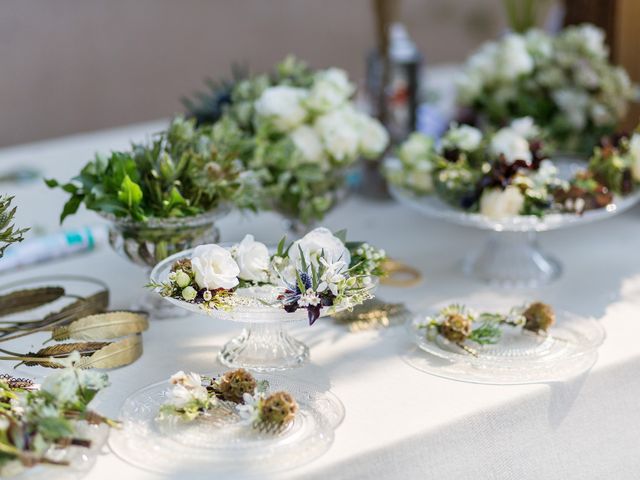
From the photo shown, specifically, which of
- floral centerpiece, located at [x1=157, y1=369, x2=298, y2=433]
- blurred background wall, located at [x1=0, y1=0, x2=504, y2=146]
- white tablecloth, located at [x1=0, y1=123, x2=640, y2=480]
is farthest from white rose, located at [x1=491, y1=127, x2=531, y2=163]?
blurred background wall, located at [x1=0, y1=0, x2=504, y2=146]

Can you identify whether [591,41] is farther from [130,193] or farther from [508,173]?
[130,193]

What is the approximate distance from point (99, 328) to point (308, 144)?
1.50ft

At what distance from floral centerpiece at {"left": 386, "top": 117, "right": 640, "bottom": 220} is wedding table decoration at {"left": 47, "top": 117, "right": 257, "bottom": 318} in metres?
0.30

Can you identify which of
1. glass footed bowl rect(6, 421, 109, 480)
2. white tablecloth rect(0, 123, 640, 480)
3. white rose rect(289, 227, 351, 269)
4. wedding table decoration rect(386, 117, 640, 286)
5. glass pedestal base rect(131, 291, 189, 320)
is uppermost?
white rose rect(289, 227, 351, 269)

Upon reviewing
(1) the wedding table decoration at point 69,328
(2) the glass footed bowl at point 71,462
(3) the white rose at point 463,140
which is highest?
(3) the white rose at point 463,140

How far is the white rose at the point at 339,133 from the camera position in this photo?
135 centimetres

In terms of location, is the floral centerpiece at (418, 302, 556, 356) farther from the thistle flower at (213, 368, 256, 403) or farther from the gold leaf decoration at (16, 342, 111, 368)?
the gold leaf decoration at (16, 342, 111, 368)

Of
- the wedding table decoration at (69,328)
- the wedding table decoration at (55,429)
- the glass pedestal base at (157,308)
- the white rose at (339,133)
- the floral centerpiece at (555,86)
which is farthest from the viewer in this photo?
the floral centerpiece at (555,86)

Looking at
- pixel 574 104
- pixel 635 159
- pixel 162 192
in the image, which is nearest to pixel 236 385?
pixel 162 192

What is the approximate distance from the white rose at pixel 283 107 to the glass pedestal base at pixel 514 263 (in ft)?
1.17

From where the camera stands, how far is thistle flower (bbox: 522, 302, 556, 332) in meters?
1.14

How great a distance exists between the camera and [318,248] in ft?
3.25

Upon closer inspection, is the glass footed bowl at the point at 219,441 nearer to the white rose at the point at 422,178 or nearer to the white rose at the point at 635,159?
the white rose at the point at 422,178

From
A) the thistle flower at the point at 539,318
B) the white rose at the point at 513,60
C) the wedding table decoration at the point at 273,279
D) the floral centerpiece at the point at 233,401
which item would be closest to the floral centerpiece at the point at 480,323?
the thistle flower at the point at 539,318
